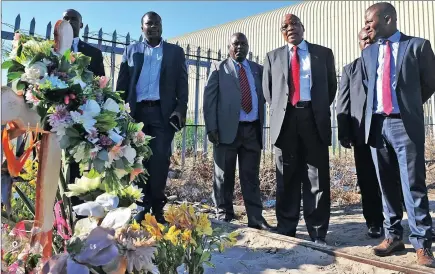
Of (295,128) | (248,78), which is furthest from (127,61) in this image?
(295,128)

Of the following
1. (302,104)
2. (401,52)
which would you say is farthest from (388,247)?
(401,52)

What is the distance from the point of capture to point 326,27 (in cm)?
1791

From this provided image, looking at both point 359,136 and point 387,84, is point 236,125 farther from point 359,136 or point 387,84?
point 387,84

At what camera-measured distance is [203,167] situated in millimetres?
6727

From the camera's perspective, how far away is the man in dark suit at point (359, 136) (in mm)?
3674

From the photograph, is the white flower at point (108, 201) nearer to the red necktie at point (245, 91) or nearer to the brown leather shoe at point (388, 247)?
the brown leather shoe at point (388, 247)

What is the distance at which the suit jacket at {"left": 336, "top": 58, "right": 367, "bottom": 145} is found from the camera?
3.59m

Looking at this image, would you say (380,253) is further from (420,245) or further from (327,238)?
(327,238)

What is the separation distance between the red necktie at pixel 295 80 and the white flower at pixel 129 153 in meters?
2.37

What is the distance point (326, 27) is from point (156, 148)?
52.0 ft

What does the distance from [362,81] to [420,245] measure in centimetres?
142

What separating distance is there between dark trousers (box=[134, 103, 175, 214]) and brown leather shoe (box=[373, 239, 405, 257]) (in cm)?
195

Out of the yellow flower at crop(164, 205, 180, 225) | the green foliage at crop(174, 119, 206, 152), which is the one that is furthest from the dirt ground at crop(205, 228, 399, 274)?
the green foliage at crop(174, 119, 206, 152)

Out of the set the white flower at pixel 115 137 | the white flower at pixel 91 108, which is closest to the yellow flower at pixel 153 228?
the white flower at pixel 115 137
